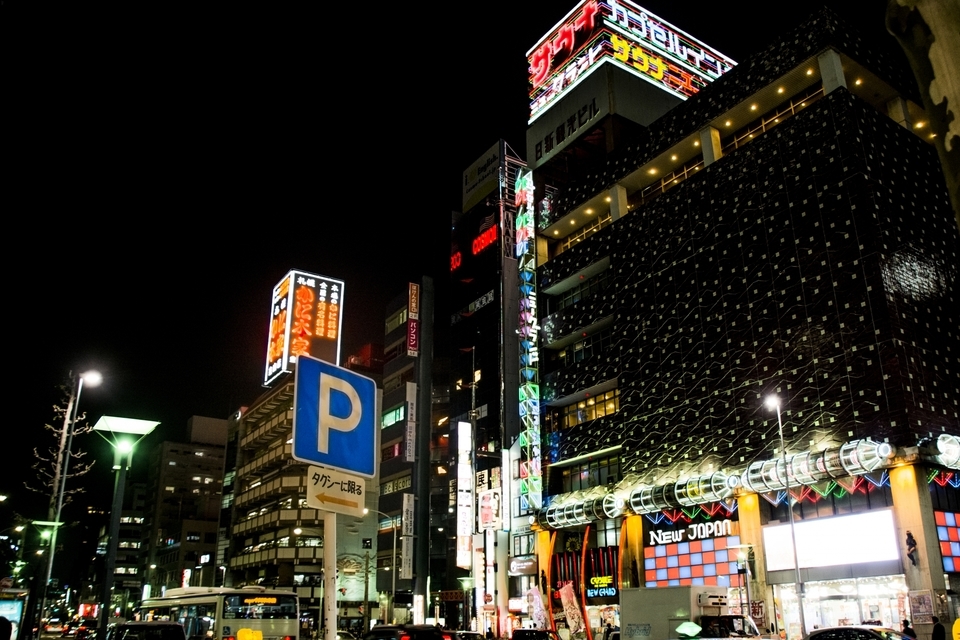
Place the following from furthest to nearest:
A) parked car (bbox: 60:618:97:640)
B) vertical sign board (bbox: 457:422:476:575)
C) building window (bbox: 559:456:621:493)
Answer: vertical sign board (bbox: 457:422:476:575) → building window (bbox: 559:456:621:493) → parked car (bbox: 60:618:97:640)

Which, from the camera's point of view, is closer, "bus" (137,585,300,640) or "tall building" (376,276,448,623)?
"bus" (137,585,300,640)

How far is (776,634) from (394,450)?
44.8 metres

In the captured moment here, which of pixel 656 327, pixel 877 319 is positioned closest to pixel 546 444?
pixel 656 327

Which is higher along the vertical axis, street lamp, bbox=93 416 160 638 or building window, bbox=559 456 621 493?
building window, bbox=559 456 621 493

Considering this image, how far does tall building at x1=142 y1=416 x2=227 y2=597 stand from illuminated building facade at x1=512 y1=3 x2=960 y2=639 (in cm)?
8286

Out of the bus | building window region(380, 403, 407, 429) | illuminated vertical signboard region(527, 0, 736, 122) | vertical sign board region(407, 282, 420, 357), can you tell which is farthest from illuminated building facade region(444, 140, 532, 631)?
the bus

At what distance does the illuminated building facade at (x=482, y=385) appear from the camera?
166 ft

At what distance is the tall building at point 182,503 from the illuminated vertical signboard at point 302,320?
51449 millimetres

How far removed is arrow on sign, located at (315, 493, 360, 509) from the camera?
653cm

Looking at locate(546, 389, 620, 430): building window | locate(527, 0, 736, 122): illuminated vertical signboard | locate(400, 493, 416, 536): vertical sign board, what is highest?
locate(527, 0, 736, 122): illuminated vertical signboard

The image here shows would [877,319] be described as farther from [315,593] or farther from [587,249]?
[315,593]

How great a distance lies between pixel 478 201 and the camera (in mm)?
65938

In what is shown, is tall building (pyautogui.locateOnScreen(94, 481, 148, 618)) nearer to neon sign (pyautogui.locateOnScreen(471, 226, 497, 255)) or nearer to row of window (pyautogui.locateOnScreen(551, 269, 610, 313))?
neon sign (pyautogui.locateOnScreen(471, 226, 497, 255))

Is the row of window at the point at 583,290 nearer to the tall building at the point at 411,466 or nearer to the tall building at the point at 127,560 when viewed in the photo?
the tall building at the point at 411,466
